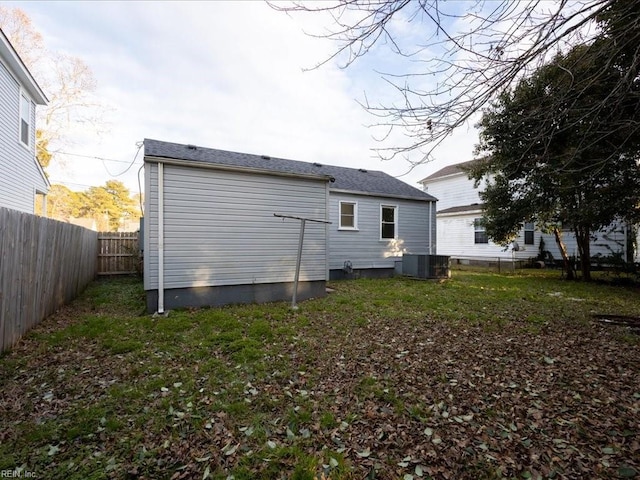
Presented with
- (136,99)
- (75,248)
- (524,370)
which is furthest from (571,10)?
(136,99)

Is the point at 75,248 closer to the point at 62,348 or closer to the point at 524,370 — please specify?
the point at 62,348

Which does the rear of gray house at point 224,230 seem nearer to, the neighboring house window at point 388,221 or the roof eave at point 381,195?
the roof eave at point 381,195

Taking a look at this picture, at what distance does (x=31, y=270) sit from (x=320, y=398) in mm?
4897

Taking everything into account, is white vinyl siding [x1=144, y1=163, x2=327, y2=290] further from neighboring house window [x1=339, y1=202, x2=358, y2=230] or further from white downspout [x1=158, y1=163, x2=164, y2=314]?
neighboring house window [x1=339, y1=202, x2=358, y2=230]

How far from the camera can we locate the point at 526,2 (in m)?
2.89

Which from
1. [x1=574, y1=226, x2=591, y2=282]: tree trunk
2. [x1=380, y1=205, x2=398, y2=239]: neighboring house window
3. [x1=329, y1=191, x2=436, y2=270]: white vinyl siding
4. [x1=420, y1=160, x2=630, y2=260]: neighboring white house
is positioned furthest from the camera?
[x1=420, y1=160, x2=630, y2=260]: neighboring white house

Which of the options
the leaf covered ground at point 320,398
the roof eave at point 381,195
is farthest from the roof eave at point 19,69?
the roof eave at point 381,195

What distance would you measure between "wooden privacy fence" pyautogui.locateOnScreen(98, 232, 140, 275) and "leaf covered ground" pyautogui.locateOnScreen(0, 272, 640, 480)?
650 cm

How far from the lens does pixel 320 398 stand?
3.18 m

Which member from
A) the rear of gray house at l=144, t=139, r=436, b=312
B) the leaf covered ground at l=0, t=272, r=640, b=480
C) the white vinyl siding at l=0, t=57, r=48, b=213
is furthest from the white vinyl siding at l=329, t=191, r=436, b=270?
the white vinyl siding at l=0, t=57, r=48, b=213

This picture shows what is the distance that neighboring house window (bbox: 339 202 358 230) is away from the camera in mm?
11555

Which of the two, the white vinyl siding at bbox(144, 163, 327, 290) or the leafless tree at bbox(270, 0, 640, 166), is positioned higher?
the leafless tree at bbox(270, 0, 640, 166)

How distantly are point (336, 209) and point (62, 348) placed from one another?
28.2 feet

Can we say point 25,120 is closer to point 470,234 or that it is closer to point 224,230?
point 224,230
